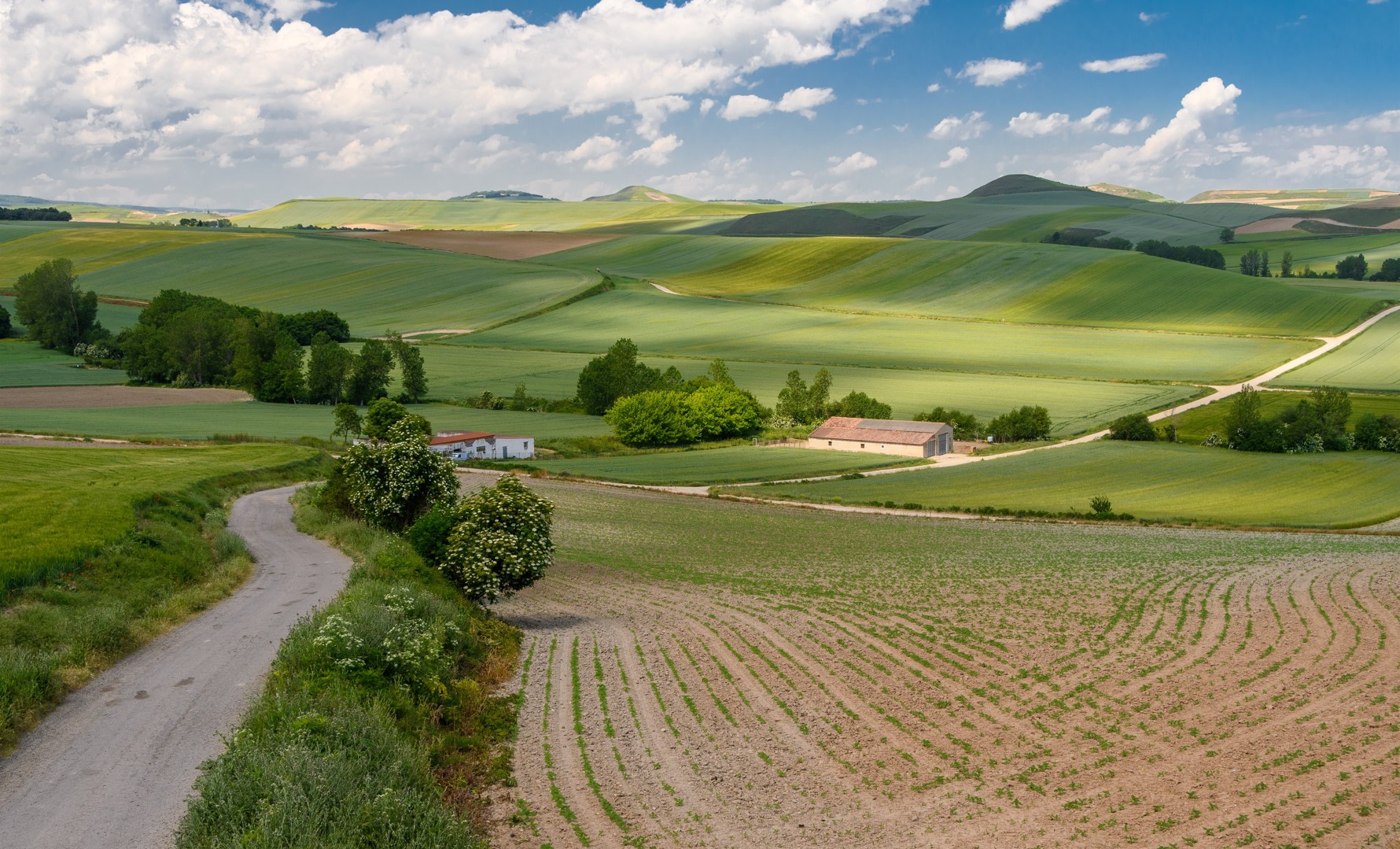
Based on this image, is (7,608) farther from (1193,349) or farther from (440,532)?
(1193,349)

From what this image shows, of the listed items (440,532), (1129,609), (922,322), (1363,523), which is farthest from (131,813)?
(922,322)

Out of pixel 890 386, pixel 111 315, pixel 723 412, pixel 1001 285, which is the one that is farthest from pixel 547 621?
pixel 1001 285

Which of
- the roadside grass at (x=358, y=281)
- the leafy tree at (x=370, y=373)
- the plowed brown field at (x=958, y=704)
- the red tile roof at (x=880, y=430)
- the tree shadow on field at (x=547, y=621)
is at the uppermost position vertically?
the roadside grass at (x=358, y=281)

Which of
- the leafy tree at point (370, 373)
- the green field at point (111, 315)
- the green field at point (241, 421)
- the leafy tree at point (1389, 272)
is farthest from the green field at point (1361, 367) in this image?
the green field at point (111, 315)

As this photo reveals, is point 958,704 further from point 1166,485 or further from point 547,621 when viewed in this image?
point 1166,485

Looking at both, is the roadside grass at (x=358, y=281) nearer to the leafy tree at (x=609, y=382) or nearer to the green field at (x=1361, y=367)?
the leafy tree at (x=609, y=382)

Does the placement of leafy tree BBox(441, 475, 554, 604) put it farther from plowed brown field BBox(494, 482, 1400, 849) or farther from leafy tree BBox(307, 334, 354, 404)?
leafy tree BBox(307, 334, 354, 404)
